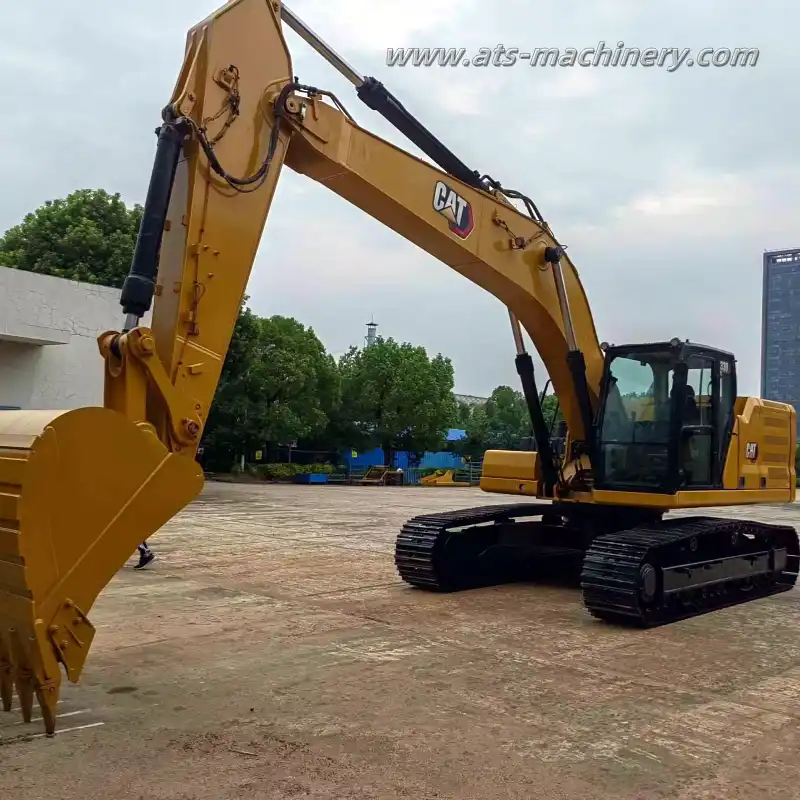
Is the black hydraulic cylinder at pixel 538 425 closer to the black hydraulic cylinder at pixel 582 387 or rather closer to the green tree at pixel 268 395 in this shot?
the black hydraulic cylinder at pixel 582 387

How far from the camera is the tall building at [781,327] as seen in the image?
32.7m

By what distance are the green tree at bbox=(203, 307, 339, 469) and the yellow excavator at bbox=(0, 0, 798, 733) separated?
73.6 feet

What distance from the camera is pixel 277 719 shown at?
15.3 feet

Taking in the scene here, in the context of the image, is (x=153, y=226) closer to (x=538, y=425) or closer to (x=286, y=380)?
(x=538, y=425)

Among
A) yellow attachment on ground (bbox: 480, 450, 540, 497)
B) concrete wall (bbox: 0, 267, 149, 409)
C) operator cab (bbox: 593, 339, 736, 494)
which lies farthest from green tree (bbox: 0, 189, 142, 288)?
operator cab (bbox: 593, 339, 736, 494)

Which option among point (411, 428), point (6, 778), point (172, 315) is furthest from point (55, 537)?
point (411, 428)

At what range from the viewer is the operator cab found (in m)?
8.15

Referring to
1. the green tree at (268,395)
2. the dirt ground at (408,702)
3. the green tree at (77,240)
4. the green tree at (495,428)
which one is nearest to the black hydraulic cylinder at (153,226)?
the dirt ground at (408,702)

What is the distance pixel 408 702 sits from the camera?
5020mm

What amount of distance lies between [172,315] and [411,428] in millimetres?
36500

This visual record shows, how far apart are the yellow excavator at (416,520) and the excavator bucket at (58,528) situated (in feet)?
0.03

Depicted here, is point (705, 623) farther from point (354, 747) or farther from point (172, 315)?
point (172, 315)

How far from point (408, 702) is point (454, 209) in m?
4.02

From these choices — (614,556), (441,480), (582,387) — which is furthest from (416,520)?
(441,480)
